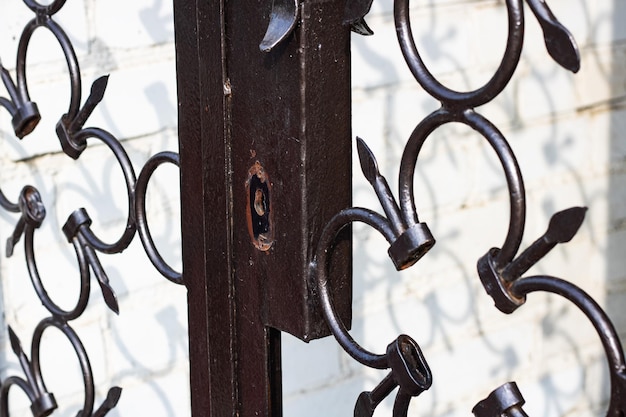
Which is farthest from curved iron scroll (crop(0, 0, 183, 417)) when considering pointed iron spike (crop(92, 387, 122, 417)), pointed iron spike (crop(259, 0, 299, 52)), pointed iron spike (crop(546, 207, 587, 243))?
pointed iron spike (crop(546, 207, 587, 243))

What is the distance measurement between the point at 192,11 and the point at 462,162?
0.75 m

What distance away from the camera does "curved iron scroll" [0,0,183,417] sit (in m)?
0.61

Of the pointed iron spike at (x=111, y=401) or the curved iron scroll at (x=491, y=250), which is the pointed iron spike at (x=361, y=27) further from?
the pointed iron spike at (x=111, y=401)

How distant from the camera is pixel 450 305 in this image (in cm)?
128

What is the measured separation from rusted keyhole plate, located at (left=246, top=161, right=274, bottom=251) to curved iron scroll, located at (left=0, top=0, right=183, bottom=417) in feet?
0.22

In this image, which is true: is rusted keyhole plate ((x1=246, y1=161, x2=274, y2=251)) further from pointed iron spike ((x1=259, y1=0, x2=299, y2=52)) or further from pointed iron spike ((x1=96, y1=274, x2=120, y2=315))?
pointed iron spike ((x1=96, y1=274, x2=120, y2=315))

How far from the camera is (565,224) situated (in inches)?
15.7

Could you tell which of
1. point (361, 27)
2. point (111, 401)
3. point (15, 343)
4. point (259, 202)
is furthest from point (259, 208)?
point (15, 343)

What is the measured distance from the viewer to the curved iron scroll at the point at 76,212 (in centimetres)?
61

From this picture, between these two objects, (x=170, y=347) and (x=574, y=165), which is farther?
(x=574, y=165)

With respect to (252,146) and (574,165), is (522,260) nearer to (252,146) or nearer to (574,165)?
(252,146)

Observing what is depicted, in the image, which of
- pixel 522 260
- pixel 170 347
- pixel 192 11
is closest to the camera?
pixel 522 260

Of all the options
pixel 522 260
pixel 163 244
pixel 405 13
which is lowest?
pixel 163 244

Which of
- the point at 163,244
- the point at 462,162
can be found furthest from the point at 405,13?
the point at 462,162
